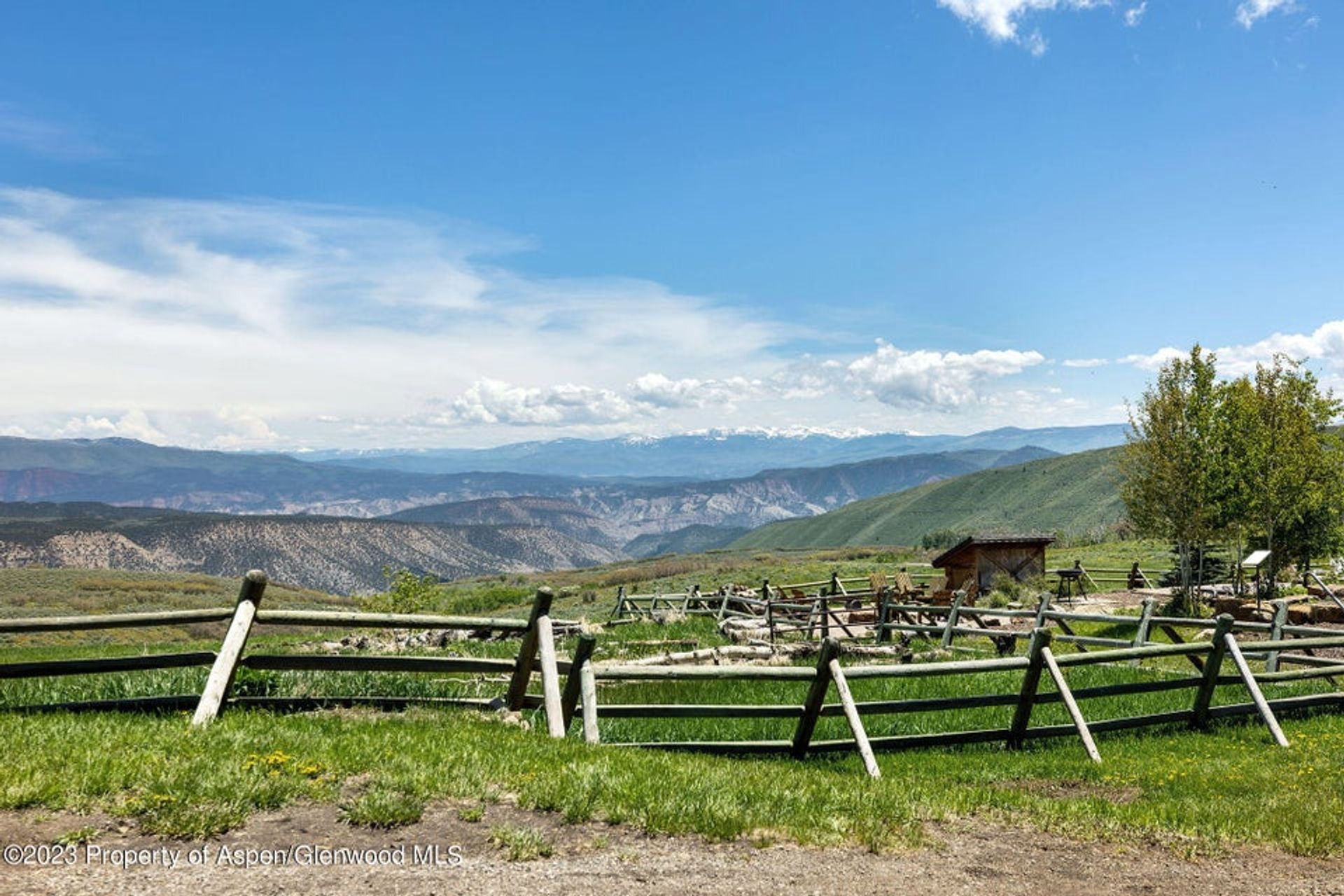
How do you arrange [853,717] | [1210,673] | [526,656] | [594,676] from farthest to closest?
[1210,673], [526,656], [853,717], [594,676]

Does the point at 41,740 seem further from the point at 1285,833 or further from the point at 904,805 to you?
the point at 1285,833

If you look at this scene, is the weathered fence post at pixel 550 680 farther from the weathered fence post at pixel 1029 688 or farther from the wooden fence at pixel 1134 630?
the wooden fence at pixel 1134 630

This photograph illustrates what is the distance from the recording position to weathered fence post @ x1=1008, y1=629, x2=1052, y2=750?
34.4ft

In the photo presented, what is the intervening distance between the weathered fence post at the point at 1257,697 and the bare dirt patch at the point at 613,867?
Answer: 5762 millimetres

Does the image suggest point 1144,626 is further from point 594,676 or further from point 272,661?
point 272,661

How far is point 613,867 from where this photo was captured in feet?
17.5

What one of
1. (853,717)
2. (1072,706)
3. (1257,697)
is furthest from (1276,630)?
(853,717)

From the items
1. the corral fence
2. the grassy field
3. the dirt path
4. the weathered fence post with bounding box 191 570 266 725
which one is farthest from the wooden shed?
the weathered fence post with bounding box 191 570 266 725

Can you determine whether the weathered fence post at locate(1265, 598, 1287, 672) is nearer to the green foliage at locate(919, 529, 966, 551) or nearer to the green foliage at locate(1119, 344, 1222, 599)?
the green foliage at locate(1119, 344, 1222, 599)

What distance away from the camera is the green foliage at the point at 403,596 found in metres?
36.8

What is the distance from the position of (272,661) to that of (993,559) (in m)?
35.6

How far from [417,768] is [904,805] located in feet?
12.9

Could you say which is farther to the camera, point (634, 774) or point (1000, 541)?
point (1000, 541)

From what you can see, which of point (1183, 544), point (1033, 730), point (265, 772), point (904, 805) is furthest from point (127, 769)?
point (1183, 544)
